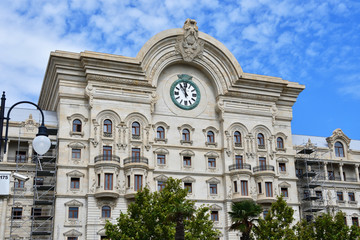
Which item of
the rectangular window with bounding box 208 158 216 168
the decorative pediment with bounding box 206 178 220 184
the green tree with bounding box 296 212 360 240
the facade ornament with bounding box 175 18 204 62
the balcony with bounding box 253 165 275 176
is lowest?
the green tree with bounding box 296 212 360 240

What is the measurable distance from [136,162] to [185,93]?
11.3 metres

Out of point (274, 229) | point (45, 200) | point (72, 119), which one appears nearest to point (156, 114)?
point (72, 119)

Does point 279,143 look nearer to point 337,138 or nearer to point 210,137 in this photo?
point 210,137

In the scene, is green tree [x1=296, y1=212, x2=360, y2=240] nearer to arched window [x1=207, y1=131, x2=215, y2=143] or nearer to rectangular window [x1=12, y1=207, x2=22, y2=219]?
arched window [x1=207, y1=131, x2=215, y2=143]

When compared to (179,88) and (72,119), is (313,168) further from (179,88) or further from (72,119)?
(72,119)

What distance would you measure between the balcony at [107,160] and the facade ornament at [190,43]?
15257 millimetres

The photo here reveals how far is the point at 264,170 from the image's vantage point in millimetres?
60875

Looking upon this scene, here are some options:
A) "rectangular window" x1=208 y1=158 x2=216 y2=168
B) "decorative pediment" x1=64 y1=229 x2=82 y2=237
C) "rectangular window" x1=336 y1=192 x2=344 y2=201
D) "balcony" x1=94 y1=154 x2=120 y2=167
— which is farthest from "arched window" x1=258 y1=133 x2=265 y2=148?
"decorative pediment" x1=64 y1=229 x2=82 y2=237

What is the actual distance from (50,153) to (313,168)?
34779mm

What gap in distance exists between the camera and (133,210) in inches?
1745

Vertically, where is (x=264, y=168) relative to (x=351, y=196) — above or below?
above

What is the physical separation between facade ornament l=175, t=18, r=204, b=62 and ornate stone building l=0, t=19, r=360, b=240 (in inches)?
4.8

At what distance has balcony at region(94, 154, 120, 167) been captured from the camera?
54125mm

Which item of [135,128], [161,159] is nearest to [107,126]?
[135,128]
